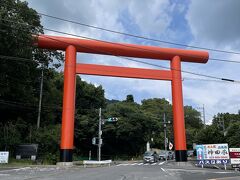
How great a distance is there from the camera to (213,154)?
27500mm

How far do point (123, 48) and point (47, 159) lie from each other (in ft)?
45.4

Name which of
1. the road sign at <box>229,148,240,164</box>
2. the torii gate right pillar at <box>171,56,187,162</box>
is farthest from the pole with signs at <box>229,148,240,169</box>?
the torii gate right pillar at <box>171,56,187,162</box>

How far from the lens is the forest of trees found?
2645cm

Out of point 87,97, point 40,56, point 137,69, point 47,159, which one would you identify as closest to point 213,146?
point 137,69

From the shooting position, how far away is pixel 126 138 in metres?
51.1

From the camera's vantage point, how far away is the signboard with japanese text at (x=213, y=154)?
26.8 meters

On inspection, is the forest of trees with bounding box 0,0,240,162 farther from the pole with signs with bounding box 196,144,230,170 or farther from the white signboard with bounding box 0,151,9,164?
the pole with signs with bounding box 196,144,230,170

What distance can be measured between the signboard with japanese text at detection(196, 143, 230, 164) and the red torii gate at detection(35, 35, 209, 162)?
1.80m

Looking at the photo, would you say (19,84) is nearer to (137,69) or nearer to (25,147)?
(25,147)

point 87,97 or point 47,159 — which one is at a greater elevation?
point 87,97

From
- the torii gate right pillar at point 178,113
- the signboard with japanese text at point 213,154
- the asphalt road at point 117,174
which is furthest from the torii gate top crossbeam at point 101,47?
the asphalt road at point 117,174

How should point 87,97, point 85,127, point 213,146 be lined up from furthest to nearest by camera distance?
point 87,97 → point 85,127 → point 213,146

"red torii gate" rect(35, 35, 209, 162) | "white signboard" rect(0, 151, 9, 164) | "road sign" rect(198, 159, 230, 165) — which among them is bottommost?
"road sign" rect(198, 159, 230, 165)

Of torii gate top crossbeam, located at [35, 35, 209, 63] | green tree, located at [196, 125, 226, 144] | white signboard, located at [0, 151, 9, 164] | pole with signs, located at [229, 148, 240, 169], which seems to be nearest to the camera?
pole with signs, located at [229, 148, 240, 169]
